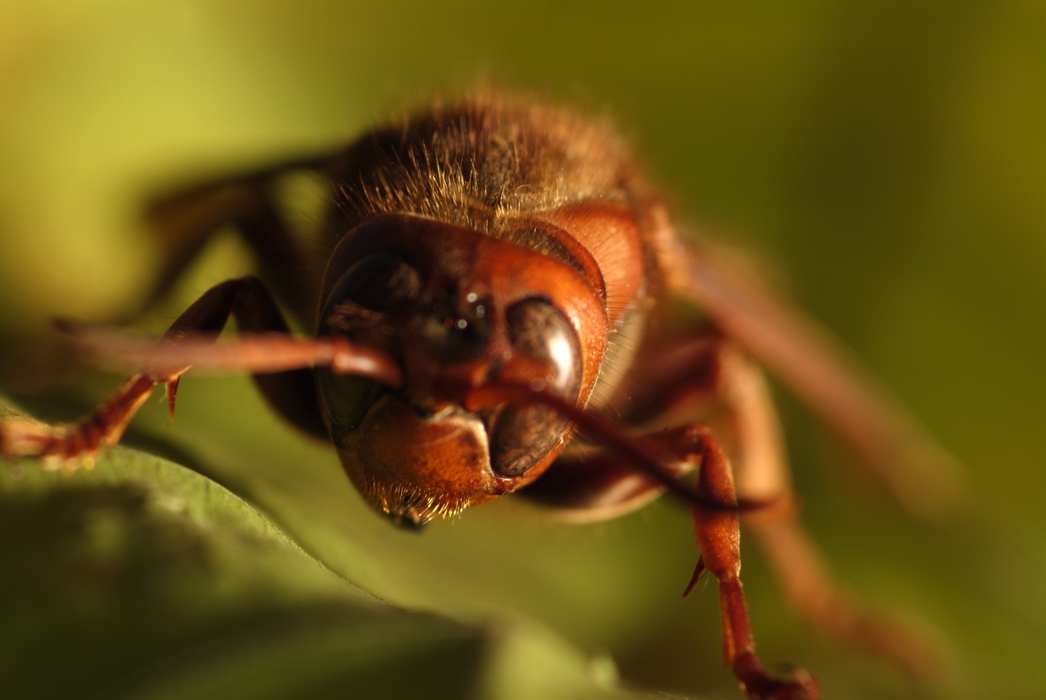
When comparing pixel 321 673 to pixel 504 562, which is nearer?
pixel 321 673

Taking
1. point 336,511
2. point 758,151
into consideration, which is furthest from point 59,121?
point 758,151

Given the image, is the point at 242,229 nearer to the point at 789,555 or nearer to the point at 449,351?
the point at 449,351

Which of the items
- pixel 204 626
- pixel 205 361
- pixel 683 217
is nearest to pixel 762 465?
pixel 683 217

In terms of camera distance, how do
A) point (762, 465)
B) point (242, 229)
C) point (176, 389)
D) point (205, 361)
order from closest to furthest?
1. point (205, 361)
2. point (176, 389)
3. point (242, 229)
4. point (762, 465)

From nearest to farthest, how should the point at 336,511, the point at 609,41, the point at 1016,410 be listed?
the point at 336,511
the point at 1016,410
the point at 609,41

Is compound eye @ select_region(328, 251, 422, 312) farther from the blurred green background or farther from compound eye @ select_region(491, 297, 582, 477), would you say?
the blurred green background

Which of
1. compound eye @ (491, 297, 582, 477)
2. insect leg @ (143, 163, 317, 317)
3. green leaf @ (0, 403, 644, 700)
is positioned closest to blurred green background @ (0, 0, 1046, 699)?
insect leg @ (143, 163, 317, 317)

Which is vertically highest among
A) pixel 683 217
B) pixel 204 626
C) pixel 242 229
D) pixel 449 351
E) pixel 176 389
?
pixel 683 217

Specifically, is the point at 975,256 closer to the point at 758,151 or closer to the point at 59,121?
the point at 758,151
